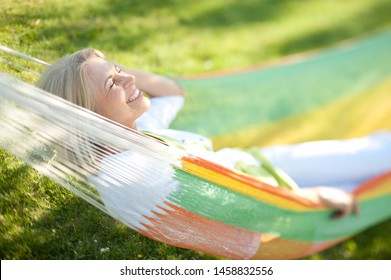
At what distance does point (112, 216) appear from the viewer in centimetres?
175

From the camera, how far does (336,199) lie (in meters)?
1.93

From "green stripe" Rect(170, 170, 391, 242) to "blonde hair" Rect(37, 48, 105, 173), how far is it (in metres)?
0.26

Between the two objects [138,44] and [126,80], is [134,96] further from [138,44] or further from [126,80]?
[138,44]

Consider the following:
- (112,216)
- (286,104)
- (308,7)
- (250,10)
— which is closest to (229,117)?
(286,104)

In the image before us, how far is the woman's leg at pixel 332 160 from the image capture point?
222 centimetres

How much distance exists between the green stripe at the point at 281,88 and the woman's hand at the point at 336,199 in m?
0.54

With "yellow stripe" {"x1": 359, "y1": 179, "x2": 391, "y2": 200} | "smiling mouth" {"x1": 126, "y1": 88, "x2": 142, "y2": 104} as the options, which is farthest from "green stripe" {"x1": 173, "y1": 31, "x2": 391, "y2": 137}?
"yellow stripe" {"x1": 359, "y1": 179, "x2": 391, "y2": 200}

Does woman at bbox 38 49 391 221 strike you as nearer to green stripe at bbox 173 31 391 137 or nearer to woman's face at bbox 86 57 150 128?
woman's face at bbox 86 57 150 128

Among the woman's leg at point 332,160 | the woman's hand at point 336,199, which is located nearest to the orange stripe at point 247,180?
the woman's hand at point 336,199

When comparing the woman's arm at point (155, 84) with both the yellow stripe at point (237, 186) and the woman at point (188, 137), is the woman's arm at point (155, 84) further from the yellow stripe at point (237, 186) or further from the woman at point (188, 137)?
the yellow stripe at point (237, 186)

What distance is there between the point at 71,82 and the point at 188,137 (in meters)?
0.49

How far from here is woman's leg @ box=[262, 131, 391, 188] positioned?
2.22 metres

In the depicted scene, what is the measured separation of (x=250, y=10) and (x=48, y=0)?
6.94ft
